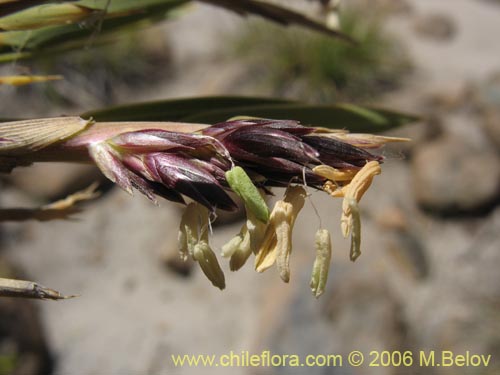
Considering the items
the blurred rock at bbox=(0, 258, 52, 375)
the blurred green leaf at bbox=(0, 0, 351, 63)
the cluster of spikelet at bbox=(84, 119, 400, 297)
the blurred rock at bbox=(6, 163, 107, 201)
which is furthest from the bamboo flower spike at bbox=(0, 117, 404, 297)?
the blurred rock at bbox=(6, 163, 107, 201)

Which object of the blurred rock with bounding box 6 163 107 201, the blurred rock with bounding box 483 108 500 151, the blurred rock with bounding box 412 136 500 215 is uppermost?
the blurred rock with bounding box 483 108 500 151

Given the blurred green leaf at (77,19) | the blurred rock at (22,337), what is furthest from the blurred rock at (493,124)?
the blurred green leaf at (77,19)

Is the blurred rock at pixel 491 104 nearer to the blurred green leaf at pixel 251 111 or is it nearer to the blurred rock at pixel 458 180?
the blurred rock at pixel 458 180

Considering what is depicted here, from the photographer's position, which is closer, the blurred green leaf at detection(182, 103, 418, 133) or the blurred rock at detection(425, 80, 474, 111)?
the blurred green leaf at detection(182, 103, 418, 133)

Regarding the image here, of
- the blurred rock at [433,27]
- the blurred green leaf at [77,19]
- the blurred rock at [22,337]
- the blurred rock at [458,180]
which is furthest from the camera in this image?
the blurred rock at [433,27]

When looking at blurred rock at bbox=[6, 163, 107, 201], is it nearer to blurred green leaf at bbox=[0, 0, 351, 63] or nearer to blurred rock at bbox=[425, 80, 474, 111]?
blurred rock at bbox=[425, 80, 474, 111]

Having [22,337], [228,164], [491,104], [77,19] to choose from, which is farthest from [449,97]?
[228,164]

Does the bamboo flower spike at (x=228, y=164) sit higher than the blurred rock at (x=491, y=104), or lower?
higher
